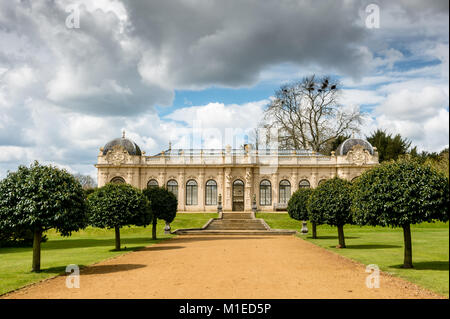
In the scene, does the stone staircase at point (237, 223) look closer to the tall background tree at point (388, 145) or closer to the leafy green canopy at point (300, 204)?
the leafy green canopy at point (300, 204)

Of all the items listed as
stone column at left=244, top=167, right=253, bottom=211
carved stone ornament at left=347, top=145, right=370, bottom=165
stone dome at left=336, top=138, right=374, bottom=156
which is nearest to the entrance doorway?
stone column at left=244, top=167, right=253, bottom=211

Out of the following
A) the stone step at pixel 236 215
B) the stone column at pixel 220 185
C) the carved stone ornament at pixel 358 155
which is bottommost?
the stone step at pixel 236 215

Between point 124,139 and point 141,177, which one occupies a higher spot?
point 124,139

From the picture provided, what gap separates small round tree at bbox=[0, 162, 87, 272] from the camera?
1466 centimetres

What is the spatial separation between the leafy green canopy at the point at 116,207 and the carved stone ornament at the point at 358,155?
31.6m

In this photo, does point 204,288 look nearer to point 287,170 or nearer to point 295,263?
point 295,263

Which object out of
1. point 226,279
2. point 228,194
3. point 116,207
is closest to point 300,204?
point 116,207

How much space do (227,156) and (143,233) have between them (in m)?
17.4

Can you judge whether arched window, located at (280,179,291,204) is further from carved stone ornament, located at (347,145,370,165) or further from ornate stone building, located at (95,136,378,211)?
carved stone ornament, located at (347,145,370,165)

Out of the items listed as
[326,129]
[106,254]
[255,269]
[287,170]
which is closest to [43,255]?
[106,254]

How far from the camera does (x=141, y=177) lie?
4944cm

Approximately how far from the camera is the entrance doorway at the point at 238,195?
161 feet

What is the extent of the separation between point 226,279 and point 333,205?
1076 centimetres

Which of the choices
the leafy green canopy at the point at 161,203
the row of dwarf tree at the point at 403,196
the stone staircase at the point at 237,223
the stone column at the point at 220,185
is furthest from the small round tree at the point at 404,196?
the stone column at the point at 220,185
